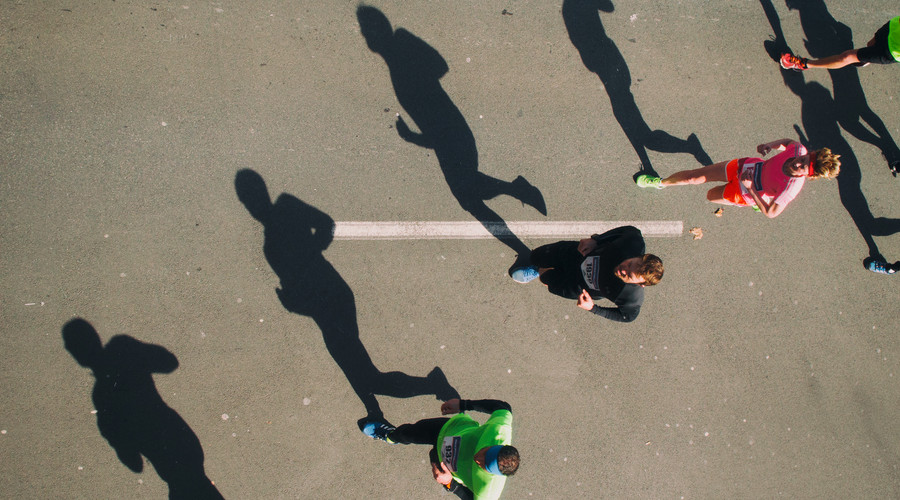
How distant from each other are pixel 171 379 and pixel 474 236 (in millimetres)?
3751

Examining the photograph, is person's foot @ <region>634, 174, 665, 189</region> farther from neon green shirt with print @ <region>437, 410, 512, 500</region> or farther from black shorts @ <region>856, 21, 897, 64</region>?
neon green shirt with print @ <region>437, 410, 512, 500</region>

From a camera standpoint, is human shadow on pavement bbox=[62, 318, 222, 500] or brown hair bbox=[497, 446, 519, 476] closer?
brown hair bbox=[497, 446, 519, 476]

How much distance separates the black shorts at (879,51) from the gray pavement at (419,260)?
587mm

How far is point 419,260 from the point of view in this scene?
196 inches

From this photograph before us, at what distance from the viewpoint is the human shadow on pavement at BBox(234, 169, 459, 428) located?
481cm

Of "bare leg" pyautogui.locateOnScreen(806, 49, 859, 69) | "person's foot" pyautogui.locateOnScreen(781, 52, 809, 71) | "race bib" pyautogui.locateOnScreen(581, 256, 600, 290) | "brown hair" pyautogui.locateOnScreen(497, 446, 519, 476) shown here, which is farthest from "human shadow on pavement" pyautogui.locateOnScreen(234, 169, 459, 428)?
"bare leg" pyautogui.locateOnScreen(806, 49, 859, 69)

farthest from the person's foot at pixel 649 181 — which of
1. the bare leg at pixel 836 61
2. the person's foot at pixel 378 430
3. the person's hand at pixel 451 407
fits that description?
the person's foot at pixel 378 430

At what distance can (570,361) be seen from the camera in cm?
511

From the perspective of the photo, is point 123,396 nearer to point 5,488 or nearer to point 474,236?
point 5,488

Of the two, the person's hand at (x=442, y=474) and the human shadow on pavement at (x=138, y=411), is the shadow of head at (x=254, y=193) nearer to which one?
the human shadow on pavement at (x=138, y=411)

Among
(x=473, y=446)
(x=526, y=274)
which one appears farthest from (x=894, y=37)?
(x=473, y=446)

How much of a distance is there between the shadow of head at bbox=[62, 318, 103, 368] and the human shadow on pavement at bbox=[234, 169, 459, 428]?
1968mm

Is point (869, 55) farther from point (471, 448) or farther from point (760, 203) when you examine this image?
point (471, 448)

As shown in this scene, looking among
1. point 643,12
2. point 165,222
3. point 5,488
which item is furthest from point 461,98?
point 5,488
